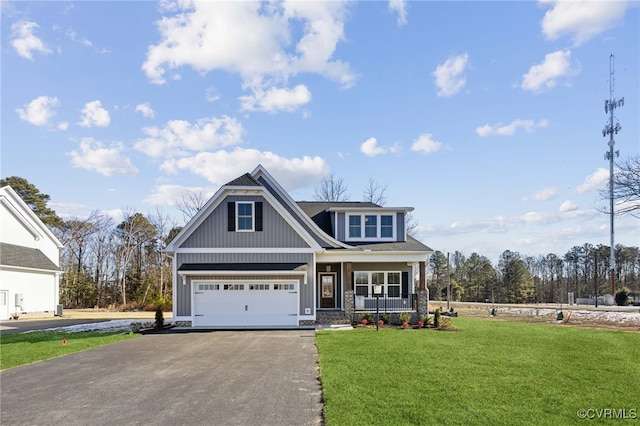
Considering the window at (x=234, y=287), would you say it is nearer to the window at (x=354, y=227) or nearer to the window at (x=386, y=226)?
the window at (x=354, y=227)

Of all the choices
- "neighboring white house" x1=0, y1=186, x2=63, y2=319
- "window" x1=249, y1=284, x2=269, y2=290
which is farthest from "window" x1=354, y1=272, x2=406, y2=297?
"neighboring white house" x1=0, y1=186, x2=63, y2=319

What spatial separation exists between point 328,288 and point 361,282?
1699mm

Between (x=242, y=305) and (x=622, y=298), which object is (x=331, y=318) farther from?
(x=622, y=298)

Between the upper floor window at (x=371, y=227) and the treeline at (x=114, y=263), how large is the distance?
23.9 meters

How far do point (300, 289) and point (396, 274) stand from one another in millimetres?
5134

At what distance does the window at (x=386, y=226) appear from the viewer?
23.4m

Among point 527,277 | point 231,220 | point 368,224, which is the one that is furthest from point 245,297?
point 527,277

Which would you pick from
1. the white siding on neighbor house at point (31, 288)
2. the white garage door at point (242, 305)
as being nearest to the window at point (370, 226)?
the white garage door at point (242, 305)

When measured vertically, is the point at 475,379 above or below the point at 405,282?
below

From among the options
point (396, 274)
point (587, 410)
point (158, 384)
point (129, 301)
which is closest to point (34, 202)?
point (129, 301)

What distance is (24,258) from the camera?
2992 centimetres

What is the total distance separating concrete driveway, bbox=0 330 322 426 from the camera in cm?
721

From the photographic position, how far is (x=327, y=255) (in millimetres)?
21500

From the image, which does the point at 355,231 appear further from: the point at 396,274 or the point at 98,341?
the point at 98,341
